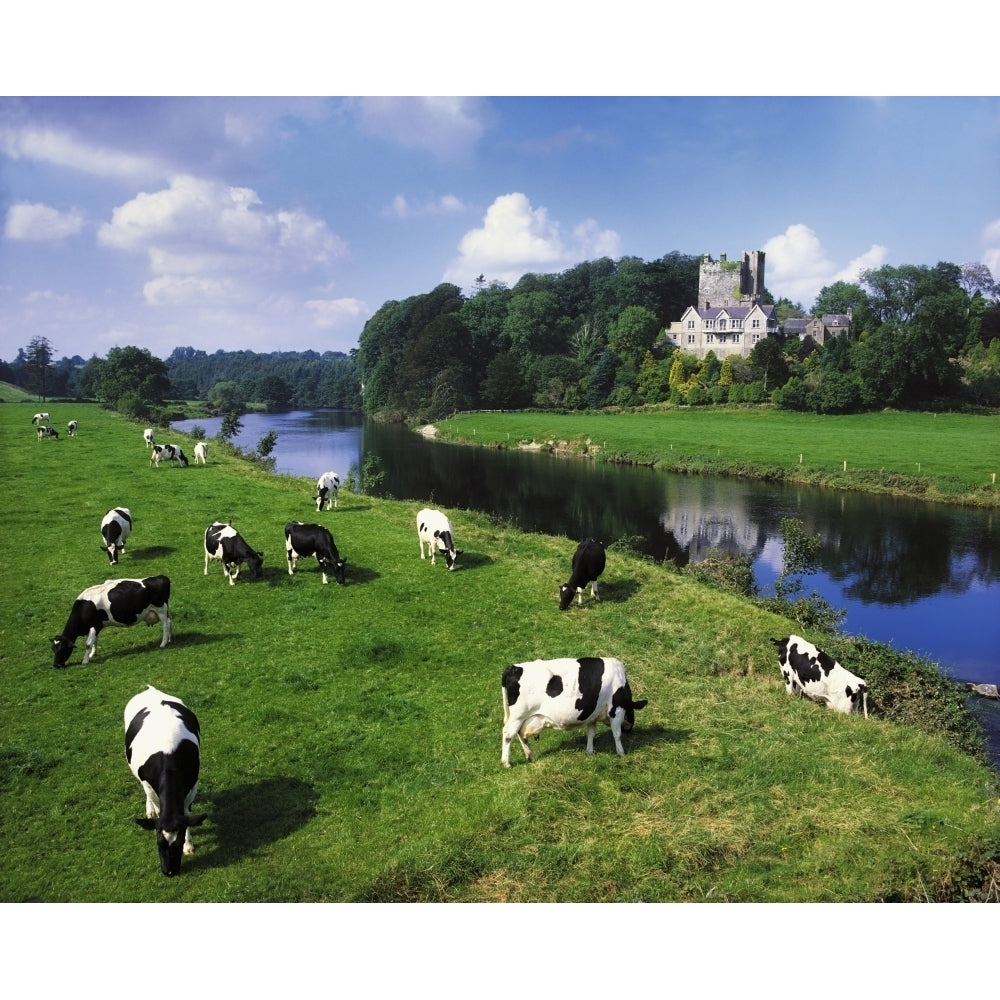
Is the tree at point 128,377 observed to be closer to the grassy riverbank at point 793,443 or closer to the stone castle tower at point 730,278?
the grassy riverbank at point 793,443

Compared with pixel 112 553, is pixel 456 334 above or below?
above

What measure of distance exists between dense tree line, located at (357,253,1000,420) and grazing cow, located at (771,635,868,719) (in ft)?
177

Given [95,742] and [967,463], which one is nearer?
[95,742]

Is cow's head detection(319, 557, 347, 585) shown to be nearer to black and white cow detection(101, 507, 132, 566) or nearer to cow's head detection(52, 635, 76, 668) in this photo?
black and white cow detection(101, 507, 132, 566)

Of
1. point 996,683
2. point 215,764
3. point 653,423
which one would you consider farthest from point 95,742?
point 653,423

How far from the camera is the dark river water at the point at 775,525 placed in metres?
19.0

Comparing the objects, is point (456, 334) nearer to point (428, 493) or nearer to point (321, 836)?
point (428, 493)

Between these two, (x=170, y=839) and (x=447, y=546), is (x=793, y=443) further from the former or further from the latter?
(x=170, y=839)

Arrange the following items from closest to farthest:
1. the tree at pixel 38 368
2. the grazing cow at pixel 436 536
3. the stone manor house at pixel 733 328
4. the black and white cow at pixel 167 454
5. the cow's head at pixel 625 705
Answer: the cow's head at pixel 625 705, the grazing cow at pixel 436 536, the black and white cow at pixel 167 454, the tree at pixel 38 368, the stone manor house at pixel 733 328

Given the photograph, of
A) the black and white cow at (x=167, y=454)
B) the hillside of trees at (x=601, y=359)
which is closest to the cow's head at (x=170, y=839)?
the black and white cow at (x=167, y=454)

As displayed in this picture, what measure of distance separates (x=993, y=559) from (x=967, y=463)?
50.3 feet

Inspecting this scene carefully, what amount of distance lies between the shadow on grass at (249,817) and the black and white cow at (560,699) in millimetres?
2443

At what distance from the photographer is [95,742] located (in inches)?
346

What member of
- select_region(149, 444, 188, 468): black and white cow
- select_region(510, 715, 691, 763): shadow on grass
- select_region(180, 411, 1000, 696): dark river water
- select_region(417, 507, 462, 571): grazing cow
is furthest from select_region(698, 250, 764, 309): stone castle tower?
select_region(510, 715, 691, 763): shadow on grass
